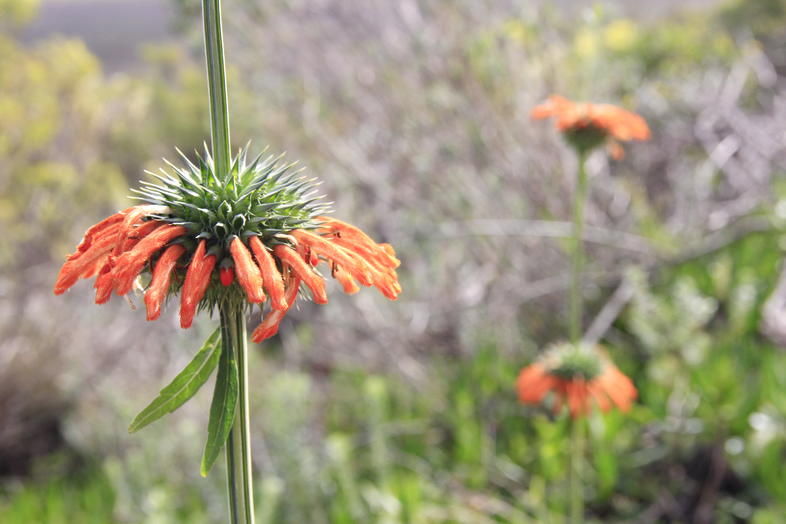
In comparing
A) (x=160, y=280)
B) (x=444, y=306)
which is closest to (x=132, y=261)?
(x=160, y=280)

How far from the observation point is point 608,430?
9.14 feet

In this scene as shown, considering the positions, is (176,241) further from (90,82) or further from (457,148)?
(90,82)

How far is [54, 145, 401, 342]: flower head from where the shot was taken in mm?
713

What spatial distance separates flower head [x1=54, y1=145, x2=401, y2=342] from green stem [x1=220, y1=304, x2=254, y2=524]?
0.03 m

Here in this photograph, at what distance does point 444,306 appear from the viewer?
3.56m

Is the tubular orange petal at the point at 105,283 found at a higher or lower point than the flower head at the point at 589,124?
lower

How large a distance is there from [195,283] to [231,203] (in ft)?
0.49

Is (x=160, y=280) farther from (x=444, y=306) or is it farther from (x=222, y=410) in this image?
(x=444, y=306)

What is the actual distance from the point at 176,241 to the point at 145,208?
0.16ft

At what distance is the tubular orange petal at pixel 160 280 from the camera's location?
26.6 inches

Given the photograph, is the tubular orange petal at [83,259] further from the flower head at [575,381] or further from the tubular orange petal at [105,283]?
the flower head at [575,381]

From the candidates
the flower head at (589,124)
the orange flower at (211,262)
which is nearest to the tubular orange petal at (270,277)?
the orange flower at (211,262)

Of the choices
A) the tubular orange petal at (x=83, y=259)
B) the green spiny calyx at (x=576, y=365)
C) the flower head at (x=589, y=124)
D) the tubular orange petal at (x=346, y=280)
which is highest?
the flower head at (x=589, y=124)

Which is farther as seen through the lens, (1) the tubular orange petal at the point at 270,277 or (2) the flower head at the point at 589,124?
(2) the flower head at the point at 589,124
